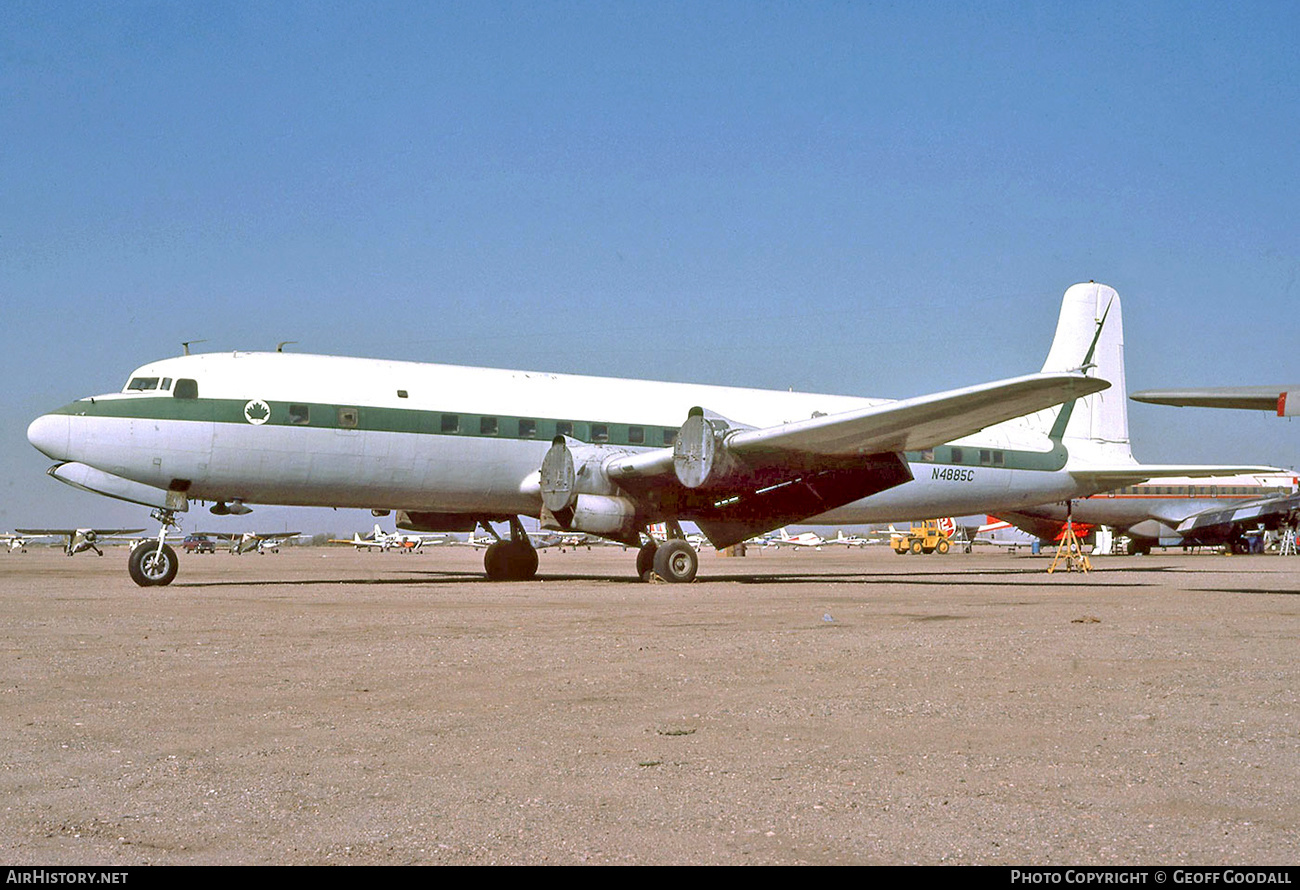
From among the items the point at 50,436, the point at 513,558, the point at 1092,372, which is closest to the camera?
the point at 50,436

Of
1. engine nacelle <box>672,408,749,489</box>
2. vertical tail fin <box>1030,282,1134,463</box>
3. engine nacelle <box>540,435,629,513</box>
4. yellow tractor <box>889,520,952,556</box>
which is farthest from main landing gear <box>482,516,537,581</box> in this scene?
yellow tractor <box>889,520,952,556</box>

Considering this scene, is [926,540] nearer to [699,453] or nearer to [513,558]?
[513,558]

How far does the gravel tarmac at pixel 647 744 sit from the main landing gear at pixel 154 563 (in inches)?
312

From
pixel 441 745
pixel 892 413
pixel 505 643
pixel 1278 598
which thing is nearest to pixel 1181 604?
pixel 1278 598

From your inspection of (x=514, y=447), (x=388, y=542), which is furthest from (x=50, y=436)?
(x=388, y=542)

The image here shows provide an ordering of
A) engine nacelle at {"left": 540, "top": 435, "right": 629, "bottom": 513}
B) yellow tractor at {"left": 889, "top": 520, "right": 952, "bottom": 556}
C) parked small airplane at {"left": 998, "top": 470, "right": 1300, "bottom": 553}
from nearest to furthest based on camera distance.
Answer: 1. engine nacelle at {"left": 540, "top": 435, "right": 629, "bottom": 513}
2. parked small airplane at {"left": 998, "top": 470, "right": 1300, "bottom": 553}
3. yellow tractor at {"left": 889, "top": 520, "right": 952, "bottom": 556}

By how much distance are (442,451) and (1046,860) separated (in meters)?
19.3

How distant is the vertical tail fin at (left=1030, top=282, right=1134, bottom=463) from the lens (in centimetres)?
2956

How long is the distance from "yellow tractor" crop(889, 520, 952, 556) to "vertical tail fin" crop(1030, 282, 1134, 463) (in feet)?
138

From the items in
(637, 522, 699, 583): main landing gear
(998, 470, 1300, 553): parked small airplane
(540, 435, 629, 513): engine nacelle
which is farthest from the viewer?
(998, 470, 1300, 553): parked small airplane

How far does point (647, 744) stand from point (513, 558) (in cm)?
2021

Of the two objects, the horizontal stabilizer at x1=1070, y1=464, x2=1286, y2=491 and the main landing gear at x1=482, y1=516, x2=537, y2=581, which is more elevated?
Result: the horizontal stabilizer at x1=1070, y1=464, x2=1286, y2=491

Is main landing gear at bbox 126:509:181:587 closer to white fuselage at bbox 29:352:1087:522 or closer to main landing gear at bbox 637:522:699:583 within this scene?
white fuselage at bbox 29:352:1087:522

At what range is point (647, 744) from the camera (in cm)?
607
